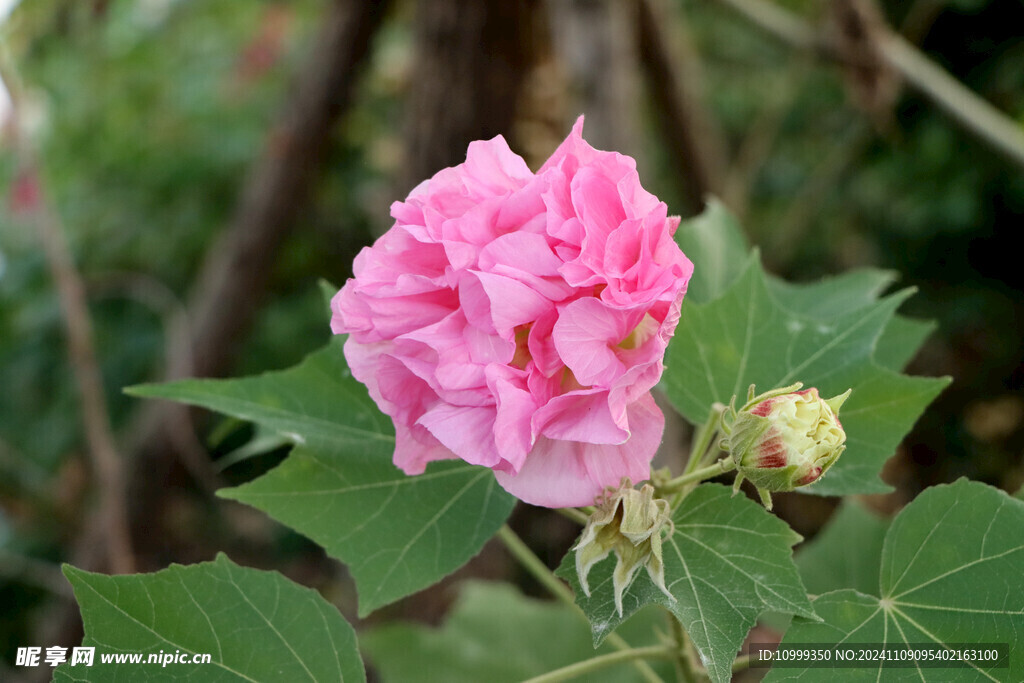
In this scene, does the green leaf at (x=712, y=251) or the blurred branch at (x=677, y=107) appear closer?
the green leaf at (x=712, y=251)

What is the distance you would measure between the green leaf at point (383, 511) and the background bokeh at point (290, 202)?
105 centimetres

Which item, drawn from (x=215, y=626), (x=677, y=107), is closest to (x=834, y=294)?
(x=215, y=626)

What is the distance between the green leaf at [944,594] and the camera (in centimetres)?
35

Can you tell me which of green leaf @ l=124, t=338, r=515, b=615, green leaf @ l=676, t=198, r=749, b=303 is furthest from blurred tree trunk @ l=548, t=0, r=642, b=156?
green leaf @ l=124, t=338, r=515, b=615

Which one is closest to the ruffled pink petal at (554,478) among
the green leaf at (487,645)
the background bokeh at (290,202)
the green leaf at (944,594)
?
the green leaf at (944,594)

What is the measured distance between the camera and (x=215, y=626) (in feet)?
1.27

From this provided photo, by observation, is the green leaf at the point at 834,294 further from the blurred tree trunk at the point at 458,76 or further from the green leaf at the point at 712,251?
the blurred tree trunk at the point at 458,76

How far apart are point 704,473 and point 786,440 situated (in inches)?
2.0

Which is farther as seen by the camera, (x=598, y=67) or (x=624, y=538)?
(x=598, y=67)

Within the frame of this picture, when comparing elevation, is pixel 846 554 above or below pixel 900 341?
below

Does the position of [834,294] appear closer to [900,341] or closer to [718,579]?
[900,341]

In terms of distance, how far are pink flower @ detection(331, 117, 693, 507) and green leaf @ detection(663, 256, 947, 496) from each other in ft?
0.38

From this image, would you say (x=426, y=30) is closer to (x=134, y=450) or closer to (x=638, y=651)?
(x=134, y=450)

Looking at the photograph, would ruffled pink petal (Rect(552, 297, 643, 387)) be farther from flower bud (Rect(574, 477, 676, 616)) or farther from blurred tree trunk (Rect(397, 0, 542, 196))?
blurred tree trunk (Rect(397, 0, 542, 196))
